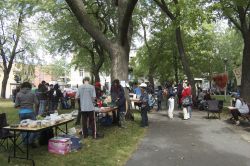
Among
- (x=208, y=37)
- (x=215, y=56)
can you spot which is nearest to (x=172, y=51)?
(x=208, y=37)

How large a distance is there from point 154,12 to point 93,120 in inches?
1092

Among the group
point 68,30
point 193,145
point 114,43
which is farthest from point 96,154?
point 68,30

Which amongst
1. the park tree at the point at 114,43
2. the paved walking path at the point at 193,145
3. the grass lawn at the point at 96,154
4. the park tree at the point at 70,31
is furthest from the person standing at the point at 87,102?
the park tree at the point at 70,31

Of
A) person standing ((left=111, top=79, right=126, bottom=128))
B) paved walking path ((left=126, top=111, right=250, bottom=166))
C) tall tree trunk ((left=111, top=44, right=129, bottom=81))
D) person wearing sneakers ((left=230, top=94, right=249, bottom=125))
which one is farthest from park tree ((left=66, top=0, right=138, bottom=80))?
person wearing sneakers ((left=230, top=94, right=249, bottom=125))

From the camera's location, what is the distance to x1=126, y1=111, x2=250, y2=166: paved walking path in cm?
973

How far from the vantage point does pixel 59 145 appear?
10.4 metres

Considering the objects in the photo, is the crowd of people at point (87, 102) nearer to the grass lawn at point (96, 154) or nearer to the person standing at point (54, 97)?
the person standing at point (54, 97)

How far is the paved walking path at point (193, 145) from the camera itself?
31.9ft

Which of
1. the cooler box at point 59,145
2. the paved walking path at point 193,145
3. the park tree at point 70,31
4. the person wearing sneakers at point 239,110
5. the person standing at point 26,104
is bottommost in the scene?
the paved walking path at point 193,145

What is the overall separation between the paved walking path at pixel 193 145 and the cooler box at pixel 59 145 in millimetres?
1735

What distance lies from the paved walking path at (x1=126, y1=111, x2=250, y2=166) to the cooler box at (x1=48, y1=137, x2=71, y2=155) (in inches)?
68.3

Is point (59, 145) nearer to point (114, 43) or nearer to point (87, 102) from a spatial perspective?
point (87, 102)

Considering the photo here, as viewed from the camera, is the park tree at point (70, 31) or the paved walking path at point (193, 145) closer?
the paved walking path at point (193, 145)

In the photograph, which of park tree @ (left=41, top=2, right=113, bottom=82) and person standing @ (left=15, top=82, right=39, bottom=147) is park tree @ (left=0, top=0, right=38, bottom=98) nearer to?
park tree @ (left=41, top=2, right=113, bottom=82)
